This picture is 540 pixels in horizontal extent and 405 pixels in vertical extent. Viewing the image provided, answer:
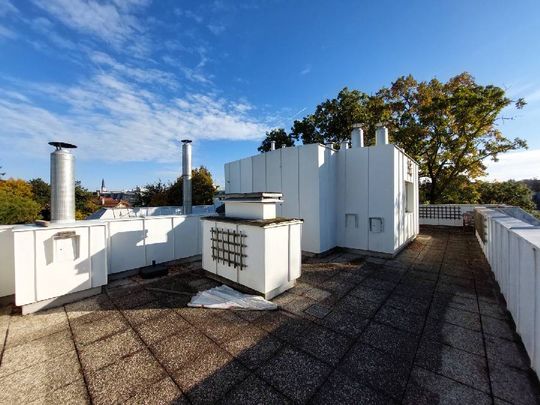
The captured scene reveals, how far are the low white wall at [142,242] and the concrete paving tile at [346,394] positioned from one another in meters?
5.47

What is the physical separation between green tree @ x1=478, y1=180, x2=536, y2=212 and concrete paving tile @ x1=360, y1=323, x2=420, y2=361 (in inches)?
1004

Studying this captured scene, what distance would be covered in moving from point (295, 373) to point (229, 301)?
2.20 m

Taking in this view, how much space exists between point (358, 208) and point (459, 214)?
11553mm

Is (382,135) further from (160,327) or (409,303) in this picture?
(160,327)

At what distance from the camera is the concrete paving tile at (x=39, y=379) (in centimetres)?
243

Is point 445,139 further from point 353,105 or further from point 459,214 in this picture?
point 353,105

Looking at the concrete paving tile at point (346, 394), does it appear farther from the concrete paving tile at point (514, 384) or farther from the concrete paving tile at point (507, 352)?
the concrete paving tile at point (507, 352)

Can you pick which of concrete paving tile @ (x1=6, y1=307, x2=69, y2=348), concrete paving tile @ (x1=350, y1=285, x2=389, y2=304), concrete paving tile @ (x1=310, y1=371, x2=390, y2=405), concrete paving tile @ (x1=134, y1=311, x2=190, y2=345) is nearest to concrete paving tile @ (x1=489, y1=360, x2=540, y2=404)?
concrete paving tile @ (x1=310, y1=371, x2=390, y2=405)

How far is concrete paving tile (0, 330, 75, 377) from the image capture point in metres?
2.91

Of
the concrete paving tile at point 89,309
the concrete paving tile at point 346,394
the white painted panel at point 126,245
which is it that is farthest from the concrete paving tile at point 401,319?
the white painted panel at point 126,245

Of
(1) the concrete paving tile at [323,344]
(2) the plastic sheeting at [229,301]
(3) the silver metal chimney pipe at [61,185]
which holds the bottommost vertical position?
(1) the concrete paving tile at [323,344]

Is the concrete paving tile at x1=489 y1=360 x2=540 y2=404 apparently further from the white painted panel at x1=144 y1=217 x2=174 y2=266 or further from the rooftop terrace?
the white painted panel at x1=144 y1=217 x2=174 y2=266

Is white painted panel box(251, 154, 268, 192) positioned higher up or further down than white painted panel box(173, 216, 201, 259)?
higher up

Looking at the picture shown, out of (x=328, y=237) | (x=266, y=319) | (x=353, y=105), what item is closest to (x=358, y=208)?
(x=328, y=237)
